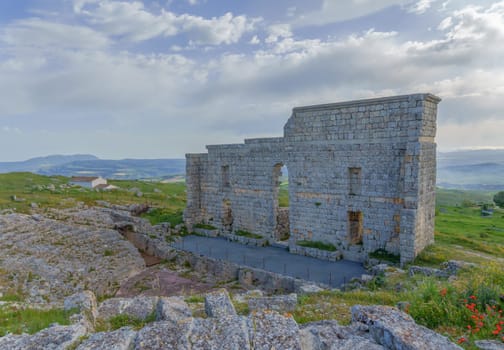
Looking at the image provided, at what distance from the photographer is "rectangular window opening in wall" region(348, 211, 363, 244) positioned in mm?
17188

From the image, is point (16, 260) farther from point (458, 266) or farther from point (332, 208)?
point (458, 266)

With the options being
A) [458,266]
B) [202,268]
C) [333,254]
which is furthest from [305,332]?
[202,268]

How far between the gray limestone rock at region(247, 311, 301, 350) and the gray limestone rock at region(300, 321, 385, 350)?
9.0 inches

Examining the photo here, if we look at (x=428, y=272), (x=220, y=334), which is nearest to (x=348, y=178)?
(x=428, y=272)

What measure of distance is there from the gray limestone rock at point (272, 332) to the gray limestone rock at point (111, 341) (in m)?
1.70

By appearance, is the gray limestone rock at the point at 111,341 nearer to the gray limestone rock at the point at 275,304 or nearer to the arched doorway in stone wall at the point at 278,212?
the gray limestone rock at the point at 275,304

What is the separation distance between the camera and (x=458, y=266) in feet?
37.4

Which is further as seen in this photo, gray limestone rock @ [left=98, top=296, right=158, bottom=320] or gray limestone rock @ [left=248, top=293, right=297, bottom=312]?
gray limestone rock @ [left=248, top=293, right=297, bottom=312]

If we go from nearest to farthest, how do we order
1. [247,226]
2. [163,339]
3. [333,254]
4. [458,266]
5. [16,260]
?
[163,339] < [458,266] < [16,260] < [333,254] < [247,226]

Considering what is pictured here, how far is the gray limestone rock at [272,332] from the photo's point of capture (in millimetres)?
4102

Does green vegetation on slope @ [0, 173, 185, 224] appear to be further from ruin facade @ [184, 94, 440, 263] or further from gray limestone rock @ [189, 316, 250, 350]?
gray limestone rock @ [189, 316, 250, 350]

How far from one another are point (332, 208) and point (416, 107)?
6.41 metres

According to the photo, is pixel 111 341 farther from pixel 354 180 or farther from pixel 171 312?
pixel 354 180

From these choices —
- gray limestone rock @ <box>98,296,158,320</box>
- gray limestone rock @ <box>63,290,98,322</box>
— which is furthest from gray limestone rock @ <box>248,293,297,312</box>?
gray limestone rock @ <box>63,290,98,322</box>
